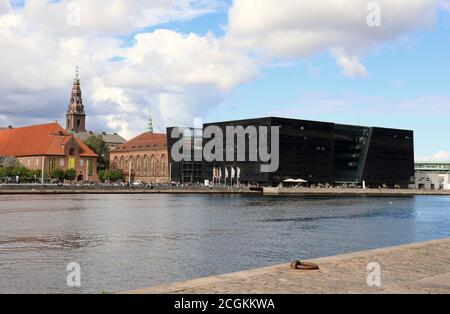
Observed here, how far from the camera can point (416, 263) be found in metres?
17.5

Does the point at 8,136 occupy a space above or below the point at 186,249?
above

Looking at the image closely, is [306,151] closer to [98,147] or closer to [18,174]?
[98,147]

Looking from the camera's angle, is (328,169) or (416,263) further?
(328,169)

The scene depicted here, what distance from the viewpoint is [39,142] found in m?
174

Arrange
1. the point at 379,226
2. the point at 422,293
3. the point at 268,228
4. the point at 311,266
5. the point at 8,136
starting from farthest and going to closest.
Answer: the point at 8,136, the point at 379,226, the point at 268,228, the point at 311,266, the point at 422,293

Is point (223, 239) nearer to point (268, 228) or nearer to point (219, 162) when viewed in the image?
point (268, 228)

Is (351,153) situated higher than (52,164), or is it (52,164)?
(351,153)

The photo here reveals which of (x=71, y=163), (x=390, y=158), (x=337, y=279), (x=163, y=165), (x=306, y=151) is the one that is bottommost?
(x=337, y=279)

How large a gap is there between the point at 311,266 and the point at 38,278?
10567 millimetres

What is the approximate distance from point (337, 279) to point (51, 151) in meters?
164

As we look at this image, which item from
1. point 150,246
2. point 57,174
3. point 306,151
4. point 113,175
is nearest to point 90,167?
point 113,175

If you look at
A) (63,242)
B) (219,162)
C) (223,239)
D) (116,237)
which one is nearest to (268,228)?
(223,239)

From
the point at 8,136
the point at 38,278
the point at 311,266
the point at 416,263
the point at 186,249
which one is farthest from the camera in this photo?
the point at 8,136

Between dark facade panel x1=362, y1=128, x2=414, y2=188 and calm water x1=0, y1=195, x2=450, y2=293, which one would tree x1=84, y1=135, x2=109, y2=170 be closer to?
dark facade panel x1=362, y1=128, x2=414, y2=188
